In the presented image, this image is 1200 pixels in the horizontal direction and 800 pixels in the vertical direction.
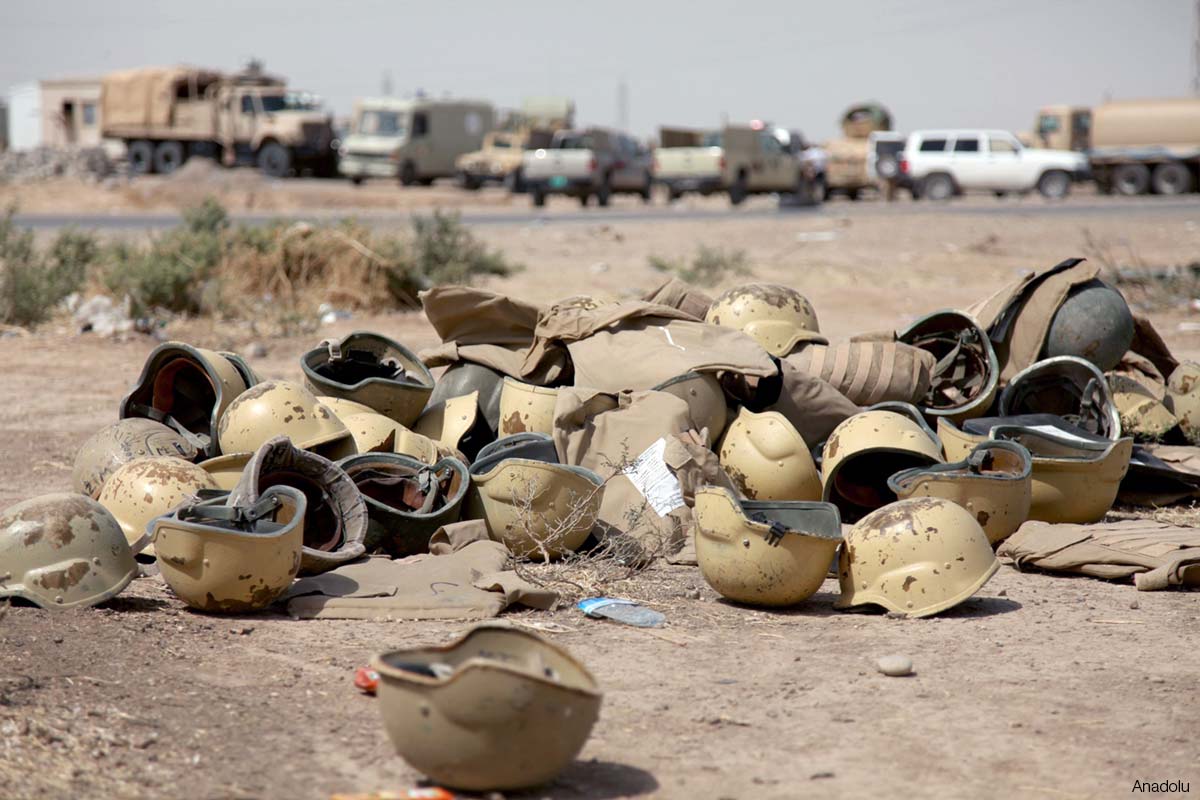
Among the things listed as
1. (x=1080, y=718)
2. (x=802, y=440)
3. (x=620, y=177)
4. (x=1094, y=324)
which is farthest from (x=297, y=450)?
(x=620, y=177)

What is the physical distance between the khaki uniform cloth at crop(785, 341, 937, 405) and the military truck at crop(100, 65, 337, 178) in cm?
3029

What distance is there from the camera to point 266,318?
11.5 m

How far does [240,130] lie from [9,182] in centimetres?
701

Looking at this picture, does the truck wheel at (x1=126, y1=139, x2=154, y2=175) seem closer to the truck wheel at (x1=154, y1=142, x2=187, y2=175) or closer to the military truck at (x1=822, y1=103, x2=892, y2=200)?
the truck wheel at (x1=154, y1=142, x2=187, y2=175)

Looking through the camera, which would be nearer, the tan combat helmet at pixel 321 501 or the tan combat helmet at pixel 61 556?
the tan combat helmet at pixel 61 556

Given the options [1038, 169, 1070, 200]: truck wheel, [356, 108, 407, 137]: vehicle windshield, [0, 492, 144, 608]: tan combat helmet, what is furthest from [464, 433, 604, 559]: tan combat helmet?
[356, 108, 407, 137]: vehicle windshield

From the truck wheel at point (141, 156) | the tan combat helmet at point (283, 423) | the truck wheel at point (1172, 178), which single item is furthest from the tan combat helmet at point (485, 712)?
the truck wheel at point (141, 156)

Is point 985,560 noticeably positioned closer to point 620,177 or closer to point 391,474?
point 391,474

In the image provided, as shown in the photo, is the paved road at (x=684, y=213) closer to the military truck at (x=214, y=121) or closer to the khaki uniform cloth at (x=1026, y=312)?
the military truck at (x=214, y=121)

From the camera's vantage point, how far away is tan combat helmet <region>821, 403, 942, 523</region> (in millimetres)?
5520

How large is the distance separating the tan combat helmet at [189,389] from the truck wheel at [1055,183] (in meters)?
28.9

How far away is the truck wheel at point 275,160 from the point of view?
34531 mm

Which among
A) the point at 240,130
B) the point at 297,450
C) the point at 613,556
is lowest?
the point at 613,556

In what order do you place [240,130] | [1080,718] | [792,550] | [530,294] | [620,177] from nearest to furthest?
[1080,718] → [792,550] → [530,294] → [620,177] → [240,130]
